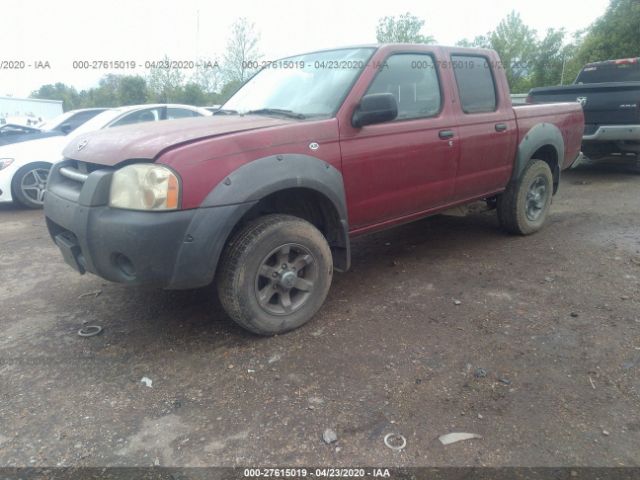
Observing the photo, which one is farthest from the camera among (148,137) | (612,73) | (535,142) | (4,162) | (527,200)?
(612,73)

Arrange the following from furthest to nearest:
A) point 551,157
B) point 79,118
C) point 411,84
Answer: point 79,118 → point 551,157 → point 411,84

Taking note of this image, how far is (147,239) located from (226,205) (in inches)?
17.5

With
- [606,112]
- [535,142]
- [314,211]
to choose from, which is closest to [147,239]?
[314,211]

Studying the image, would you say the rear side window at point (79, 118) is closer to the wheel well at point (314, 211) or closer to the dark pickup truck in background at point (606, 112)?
the wheel well at point (314, 211)

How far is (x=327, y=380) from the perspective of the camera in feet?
8.34

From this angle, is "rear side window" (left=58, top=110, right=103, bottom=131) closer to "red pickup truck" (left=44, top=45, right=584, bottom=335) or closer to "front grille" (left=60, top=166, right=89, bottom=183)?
"red pickup truck" (left=44, top=45, right=584, bottom=335)

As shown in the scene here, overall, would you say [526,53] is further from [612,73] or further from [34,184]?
[34,184]

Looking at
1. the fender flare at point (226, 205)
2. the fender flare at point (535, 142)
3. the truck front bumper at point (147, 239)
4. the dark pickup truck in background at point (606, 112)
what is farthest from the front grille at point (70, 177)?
the dark pickup truck in background at point (606, 112)

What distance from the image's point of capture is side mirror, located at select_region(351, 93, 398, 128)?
3.00 metres

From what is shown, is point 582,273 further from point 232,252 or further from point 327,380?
point 232,252

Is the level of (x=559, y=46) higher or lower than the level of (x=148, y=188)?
higher

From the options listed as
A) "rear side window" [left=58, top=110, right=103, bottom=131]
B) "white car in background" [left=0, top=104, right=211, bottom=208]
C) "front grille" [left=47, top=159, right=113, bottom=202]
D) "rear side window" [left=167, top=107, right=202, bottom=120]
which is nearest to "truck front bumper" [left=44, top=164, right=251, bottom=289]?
"front grille" [left=47, top=159, right=113, bottom=202]

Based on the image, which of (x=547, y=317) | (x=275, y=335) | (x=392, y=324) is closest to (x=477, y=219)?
(x=547, y=317)

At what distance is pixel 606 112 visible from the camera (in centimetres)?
745
